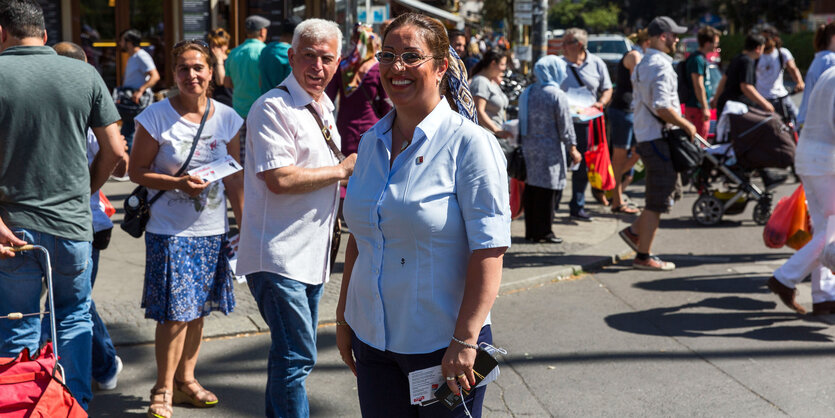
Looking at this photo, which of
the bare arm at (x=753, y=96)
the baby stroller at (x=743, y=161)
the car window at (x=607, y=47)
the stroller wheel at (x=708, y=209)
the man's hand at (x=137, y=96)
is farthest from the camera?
the car window at (x=607, y=47)

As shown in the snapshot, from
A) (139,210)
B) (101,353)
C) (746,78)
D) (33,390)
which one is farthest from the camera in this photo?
(746,78)

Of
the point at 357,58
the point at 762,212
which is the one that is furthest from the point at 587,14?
the point at 357,58

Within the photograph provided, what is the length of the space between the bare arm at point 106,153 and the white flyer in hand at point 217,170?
0.36 metres

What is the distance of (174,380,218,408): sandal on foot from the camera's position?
4.62 m

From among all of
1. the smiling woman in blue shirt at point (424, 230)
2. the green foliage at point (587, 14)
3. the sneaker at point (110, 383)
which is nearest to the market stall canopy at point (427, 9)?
the sneaker at point (110, 383)

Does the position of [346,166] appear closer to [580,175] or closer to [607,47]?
[580,175]

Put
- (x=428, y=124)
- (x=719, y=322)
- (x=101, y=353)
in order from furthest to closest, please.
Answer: (x=719, y=322), (x=101, y=353), (x=428, y=124)

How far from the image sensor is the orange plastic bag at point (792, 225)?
694 centimetres

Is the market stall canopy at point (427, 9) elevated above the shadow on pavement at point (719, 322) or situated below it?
above

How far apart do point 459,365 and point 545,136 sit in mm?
5875

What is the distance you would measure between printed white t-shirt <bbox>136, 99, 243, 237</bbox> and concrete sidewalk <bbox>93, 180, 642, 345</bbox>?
5.14 ft

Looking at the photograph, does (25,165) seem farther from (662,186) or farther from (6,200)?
(662,186)

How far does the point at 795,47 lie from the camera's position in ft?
157

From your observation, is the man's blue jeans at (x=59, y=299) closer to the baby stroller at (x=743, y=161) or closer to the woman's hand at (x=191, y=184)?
the woman's hand at (x=191, y=184)
